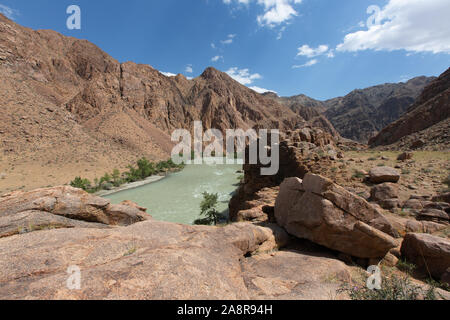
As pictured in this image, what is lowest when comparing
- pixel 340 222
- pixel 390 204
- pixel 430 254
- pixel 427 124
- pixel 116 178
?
pixel 116 178

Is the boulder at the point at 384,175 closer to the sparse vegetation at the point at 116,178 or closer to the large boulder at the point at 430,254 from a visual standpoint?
the large boulder at the point at 430,254

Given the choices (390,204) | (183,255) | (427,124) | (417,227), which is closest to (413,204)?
(390,204)

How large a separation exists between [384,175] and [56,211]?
14319mm

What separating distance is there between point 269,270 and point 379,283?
194cm

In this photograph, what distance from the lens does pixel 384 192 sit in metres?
8.19

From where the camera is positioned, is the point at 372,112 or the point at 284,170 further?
the point at 372,112

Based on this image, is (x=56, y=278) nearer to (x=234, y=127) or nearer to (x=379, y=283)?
(x=379, y=283)

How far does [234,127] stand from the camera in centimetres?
10594

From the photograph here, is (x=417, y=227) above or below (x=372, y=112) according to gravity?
below

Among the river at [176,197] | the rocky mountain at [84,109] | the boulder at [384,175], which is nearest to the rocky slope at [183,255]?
the boulder at [384,175]

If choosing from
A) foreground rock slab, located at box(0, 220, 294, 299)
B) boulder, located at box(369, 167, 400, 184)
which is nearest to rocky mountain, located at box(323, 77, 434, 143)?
boulder, located at box(369, 167, 400, 184)

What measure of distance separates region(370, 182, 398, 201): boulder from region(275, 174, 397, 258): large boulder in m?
3.38

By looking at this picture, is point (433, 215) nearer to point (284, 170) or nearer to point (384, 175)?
point (384, 175)

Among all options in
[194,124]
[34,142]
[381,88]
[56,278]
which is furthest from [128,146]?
[381,88]
